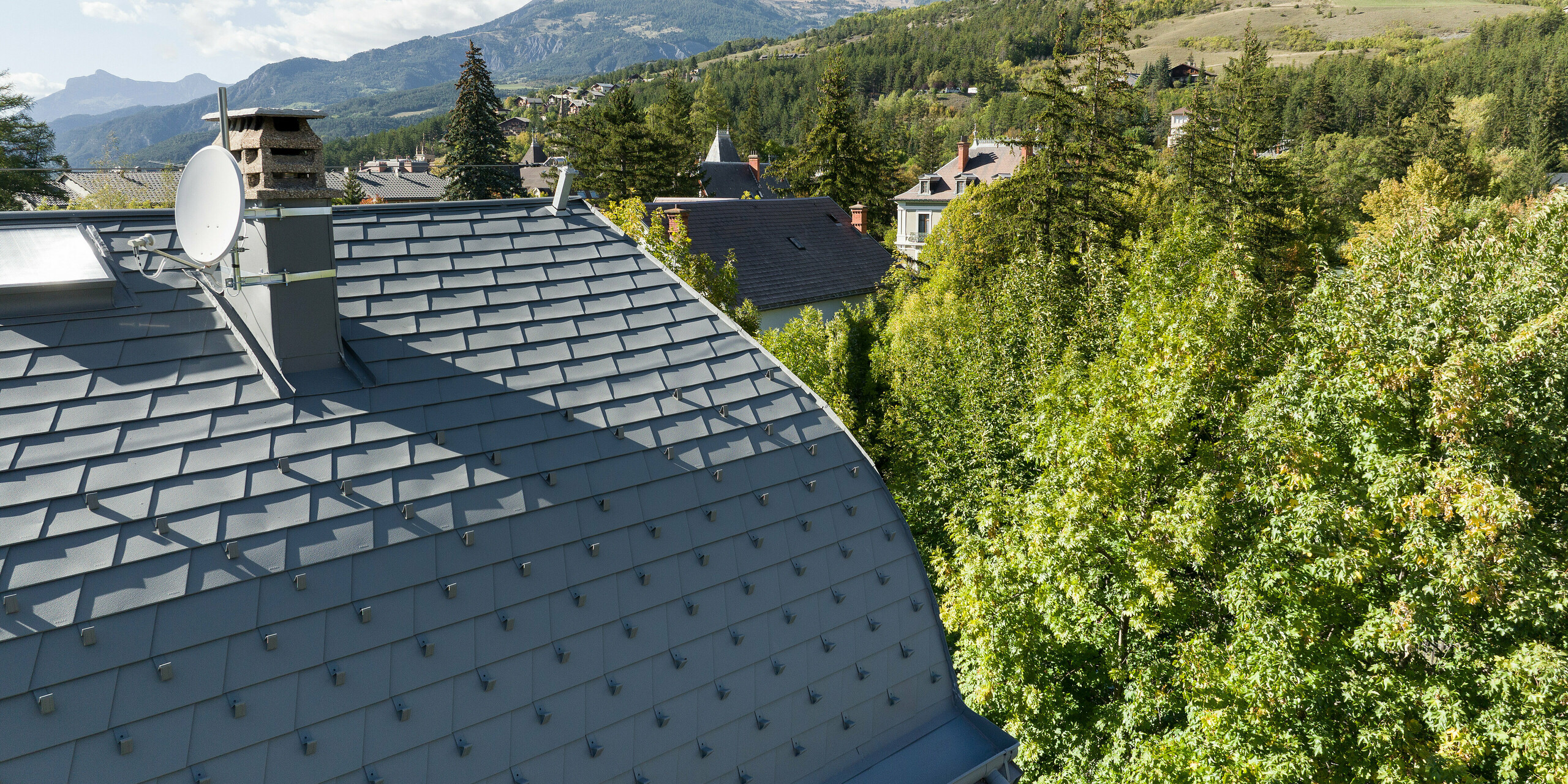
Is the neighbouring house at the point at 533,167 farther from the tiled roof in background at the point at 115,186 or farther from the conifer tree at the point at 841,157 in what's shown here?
the conifer tree at the point at 841,157

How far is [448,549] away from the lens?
5.69 meters

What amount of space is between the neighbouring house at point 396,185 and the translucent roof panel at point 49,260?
75.4m

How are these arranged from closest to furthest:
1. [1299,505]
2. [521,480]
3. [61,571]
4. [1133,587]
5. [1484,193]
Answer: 1. [61,571]
2. [521,480]
3. [1299,505]
4. [1133,587]
5. [1484,193]

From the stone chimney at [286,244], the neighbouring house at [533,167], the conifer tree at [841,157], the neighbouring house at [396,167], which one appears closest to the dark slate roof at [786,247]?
the conifer tree at [841,157]

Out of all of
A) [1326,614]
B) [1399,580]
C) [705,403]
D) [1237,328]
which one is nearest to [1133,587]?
[1326,614]

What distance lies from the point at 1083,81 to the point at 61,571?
84.3ft

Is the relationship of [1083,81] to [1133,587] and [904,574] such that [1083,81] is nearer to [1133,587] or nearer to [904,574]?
[1133,587]

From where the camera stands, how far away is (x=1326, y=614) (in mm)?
10109

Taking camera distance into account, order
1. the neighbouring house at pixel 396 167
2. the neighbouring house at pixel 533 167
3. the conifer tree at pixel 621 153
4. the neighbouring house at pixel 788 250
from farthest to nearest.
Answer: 1. the neighbouring house at pixel 396 167
2. the neighbouring house at pixel 533 167
3. the conifer tree at pixel 621 153
4. the neighbouring house at pixel 788 250

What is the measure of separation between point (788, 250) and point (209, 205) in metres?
25.2

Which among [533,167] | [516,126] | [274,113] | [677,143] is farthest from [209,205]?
[516,126]

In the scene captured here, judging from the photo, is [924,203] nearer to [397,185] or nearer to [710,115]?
[397,185]

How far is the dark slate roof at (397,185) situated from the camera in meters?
80.6

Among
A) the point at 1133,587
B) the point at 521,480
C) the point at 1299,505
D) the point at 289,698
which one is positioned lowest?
the point at 1133,587
